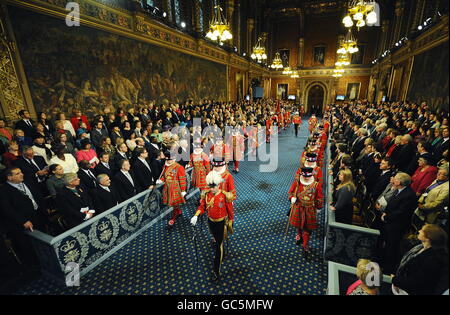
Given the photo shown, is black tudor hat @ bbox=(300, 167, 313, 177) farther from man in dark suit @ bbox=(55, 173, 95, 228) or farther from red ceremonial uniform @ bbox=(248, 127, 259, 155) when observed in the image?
red ceremonial uniform @ bbox=(248, 127, 259, 155)

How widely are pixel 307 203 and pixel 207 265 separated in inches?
86.8

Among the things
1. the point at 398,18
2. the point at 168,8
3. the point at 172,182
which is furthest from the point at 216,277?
the point at 398,18

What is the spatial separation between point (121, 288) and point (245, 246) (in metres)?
2.36

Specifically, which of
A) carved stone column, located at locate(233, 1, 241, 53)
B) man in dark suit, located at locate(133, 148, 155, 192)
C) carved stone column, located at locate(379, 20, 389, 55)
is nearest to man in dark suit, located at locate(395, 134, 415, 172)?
man in dark suit, located at locate(133, 148, 155, 192)

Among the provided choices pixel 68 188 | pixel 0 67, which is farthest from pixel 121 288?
pixel 0 67

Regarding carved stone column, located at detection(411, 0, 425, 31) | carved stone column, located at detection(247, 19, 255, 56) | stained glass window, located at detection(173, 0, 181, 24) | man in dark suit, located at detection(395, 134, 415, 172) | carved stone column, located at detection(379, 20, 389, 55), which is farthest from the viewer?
carved stone column, located at detection(247, 19, 255, 56)

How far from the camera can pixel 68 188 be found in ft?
12.1

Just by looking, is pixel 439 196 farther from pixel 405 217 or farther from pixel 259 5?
pixel 259 5

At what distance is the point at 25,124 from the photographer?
5703 millimetres

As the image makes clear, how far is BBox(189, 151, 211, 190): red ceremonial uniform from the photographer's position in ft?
19.1

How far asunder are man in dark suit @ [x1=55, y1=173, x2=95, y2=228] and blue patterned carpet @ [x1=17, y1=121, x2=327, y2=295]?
1018 millimetres

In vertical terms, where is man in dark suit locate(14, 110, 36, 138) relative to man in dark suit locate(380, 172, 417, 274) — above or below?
above

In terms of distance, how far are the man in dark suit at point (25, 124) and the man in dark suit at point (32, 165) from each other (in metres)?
1.53
